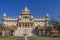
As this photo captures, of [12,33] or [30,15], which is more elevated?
[30,15]

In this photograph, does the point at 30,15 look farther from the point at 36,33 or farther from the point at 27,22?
the point at 36,33

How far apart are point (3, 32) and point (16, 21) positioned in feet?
52.4

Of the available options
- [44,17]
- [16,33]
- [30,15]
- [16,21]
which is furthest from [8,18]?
[16,33]

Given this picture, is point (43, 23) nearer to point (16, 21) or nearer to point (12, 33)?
point (16, 21)

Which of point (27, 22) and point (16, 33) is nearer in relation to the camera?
point (16, 33)

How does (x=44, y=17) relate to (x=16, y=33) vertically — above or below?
above

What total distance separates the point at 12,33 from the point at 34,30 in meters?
7.10

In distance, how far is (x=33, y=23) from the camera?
78938 mm

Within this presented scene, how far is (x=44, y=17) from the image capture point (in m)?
82.8

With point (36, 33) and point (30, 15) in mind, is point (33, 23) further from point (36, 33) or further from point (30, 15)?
point (36, 33)

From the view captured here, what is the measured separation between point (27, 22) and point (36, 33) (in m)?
13.0

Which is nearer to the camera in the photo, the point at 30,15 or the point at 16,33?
the point at 16,33

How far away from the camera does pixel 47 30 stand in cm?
6594

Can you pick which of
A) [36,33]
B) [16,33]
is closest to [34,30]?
[36,33]
